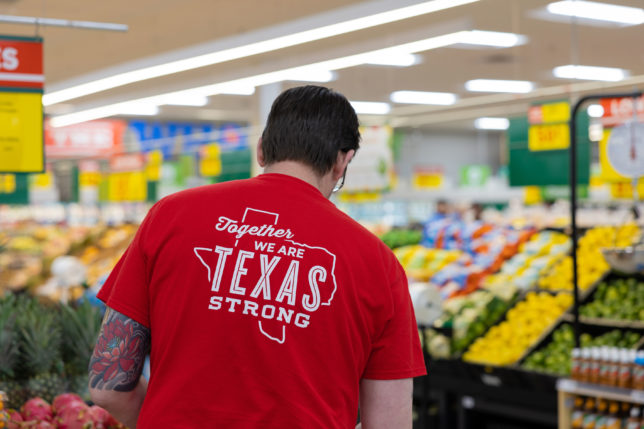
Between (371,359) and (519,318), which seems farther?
(519,318)

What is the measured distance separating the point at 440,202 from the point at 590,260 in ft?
36.0

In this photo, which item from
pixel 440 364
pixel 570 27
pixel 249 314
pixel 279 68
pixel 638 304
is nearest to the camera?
pixel 249 314

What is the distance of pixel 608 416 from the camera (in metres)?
4.23

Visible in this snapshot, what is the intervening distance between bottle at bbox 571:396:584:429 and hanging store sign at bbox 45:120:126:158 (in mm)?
12849

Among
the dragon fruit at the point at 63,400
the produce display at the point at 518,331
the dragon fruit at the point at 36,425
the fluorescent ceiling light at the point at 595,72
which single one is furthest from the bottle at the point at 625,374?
the fluorescent ceiling light at the point at 595,72

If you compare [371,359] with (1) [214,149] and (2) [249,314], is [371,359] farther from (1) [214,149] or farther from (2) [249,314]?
(1) [214,149]

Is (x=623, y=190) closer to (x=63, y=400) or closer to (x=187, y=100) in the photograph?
(x=187, y=100)

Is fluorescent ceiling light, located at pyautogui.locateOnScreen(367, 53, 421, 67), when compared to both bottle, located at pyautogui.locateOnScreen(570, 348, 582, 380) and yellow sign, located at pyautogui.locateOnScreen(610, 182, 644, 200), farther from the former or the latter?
bottle, located at pyautogui.locateOnScreen(570, 348, 582, 380)

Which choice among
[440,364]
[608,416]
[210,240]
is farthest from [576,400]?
[210,240]

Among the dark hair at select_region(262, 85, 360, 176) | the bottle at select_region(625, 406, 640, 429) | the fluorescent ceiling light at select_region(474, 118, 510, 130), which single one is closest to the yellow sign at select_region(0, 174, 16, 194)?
the bottle at select_region(625, 406, 640, 429)

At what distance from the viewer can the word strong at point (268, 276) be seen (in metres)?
1.52

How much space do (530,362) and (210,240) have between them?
434 cm

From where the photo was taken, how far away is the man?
151 centimetres

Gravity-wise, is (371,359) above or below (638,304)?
above
